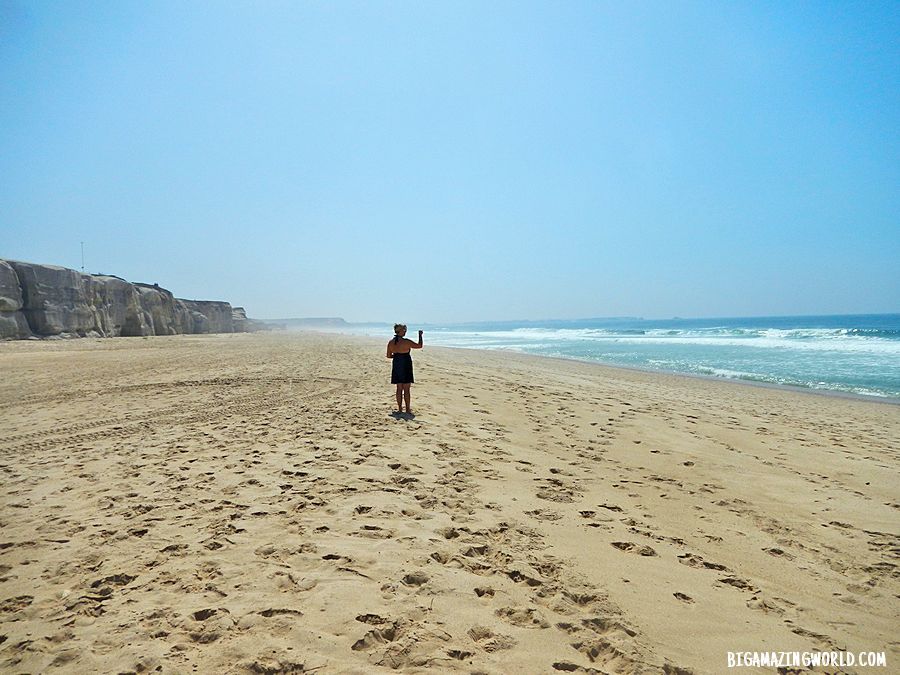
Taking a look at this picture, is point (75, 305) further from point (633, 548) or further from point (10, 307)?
point (633, 548)

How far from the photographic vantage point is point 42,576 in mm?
3254

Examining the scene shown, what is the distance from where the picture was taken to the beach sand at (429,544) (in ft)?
8.61

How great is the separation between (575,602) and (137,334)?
177 feet

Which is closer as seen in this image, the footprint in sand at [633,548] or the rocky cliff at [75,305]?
the footprint in sand at [633,548]

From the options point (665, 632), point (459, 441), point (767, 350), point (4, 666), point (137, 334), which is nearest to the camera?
point (4, 666)

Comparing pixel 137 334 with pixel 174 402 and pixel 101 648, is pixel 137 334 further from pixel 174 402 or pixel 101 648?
pixel 101 648

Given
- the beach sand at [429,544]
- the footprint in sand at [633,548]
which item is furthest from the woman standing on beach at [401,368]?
the footprint in sand at [633,548]

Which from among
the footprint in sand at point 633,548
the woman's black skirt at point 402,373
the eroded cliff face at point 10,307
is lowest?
the footprint in sand at point 633,548

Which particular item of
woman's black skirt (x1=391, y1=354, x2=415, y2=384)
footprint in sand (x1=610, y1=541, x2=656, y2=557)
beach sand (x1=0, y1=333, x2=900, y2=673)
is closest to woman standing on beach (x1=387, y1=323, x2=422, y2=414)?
woman's black skirt (x1=391, y1=354, x2=415, y2=384)

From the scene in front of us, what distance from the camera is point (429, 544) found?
3.75 meters

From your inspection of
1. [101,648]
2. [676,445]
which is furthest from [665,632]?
[676,445]

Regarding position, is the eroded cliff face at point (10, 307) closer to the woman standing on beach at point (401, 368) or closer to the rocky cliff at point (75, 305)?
the rocky cliff at point (75, 305)

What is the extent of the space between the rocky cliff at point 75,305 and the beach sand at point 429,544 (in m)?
32.6

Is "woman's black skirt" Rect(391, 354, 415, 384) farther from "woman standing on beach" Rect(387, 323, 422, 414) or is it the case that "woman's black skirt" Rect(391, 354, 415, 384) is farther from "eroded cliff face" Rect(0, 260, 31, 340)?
"eroded cliff face" Rect(0, 260, 31, 340)
